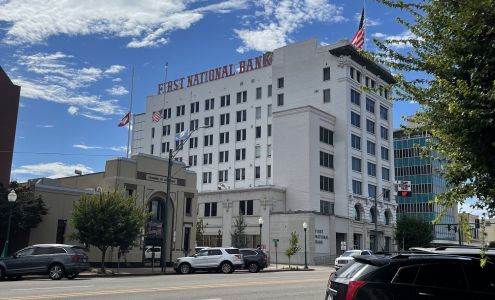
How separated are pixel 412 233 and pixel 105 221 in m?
52.0

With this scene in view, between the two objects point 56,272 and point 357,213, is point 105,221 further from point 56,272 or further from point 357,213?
point 357,213

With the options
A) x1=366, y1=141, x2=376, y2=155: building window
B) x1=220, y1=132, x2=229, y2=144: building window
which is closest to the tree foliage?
x1=366, y1=141, x2=376, y2=155: building window

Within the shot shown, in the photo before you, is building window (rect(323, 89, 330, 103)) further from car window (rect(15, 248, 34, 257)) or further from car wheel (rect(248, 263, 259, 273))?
car window (rect(15, 248, 34, 257))

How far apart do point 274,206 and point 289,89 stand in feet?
66.3

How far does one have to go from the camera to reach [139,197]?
38750mm

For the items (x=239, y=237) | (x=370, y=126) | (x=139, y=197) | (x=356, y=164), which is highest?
(x=370, y=126)

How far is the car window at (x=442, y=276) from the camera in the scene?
23.6ft

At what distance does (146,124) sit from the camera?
94562 mm

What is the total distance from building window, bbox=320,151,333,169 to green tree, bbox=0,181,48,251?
41035 millimetres

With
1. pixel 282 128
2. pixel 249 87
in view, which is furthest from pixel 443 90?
pixel 249 87

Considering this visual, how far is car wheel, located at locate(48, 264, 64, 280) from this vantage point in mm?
24155

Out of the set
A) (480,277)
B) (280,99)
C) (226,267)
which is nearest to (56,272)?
(226,267)

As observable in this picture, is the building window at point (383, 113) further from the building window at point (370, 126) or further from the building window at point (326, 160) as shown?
the building window at point (326, 160)

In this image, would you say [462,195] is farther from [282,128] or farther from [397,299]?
[282,128]
